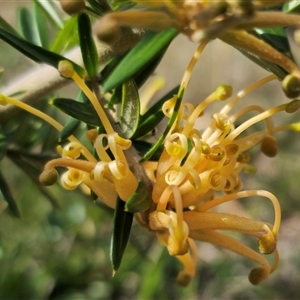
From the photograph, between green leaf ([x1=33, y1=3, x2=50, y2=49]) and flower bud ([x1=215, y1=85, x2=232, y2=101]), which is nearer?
flower bud ([x1=215, y1=85, x2=232, y2=101])

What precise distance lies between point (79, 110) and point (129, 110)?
0.04 metres

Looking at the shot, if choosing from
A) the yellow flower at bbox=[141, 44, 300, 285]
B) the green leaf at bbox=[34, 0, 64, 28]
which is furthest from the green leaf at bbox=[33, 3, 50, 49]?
the yellow flower at bbox=[141, 44, 300, 285]

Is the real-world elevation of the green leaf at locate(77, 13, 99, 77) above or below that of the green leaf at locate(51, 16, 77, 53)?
above

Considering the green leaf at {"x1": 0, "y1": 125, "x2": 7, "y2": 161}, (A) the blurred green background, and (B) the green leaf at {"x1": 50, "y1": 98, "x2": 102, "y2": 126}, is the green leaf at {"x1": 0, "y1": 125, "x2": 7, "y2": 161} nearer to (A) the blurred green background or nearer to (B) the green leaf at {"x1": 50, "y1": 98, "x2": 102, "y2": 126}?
(B) the green leaf at {"x1": 50, "y1": 98, "x2": 102, "y2": 126}

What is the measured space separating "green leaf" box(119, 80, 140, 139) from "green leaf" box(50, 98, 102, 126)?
20 millimetres

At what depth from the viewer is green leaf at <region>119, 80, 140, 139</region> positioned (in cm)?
34

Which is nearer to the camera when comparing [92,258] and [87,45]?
[87,45]

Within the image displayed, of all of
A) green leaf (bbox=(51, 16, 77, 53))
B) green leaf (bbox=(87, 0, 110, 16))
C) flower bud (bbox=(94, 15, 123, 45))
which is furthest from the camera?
green leaf (bbox=(51, 16, 77, 53))

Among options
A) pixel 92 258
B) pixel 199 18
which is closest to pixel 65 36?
pixel 199 18

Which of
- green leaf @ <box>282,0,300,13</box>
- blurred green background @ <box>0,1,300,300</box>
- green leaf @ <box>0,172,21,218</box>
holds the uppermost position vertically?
green leaf @ <box>282,0,300,13</box>

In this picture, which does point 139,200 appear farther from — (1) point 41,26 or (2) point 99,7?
(1) point 41,26

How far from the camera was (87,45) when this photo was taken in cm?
33

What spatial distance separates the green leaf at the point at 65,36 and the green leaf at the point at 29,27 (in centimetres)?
6

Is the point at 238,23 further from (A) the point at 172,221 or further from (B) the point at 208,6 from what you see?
(A) the point at 172,221
